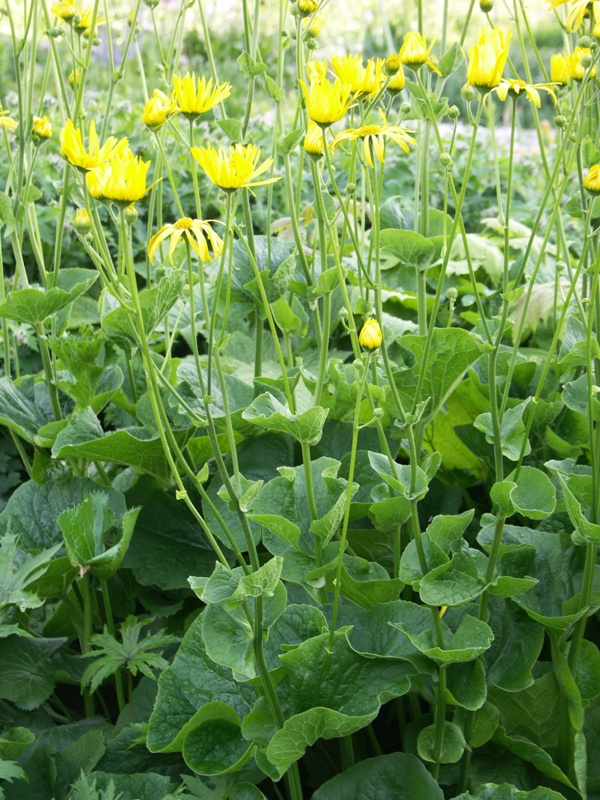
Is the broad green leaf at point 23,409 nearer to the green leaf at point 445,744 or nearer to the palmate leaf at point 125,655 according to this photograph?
the palmate leaf at point 125,655

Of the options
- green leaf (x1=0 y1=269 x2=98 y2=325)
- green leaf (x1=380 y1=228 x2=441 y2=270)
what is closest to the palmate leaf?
green leaf (x1=0 y1=269 x2=98 y2=325)

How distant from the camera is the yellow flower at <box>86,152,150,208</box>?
77 centimetres

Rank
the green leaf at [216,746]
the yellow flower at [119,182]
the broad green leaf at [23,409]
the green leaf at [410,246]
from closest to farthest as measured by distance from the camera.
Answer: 1. the yellow flower at [119,182]
2. the green leaf at [216,746]
3. the green leaf at [410,246]
4. the broad green leaf at [23,409]

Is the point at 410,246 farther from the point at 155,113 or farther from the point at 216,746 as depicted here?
the point at 216,746

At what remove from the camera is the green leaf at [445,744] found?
1.06 metres

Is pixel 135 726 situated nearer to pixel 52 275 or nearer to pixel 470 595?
pixel 470 595

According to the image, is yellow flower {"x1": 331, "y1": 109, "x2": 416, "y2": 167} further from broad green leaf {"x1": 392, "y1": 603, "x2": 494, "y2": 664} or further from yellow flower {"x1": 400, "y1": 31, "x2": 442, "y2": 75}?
broad green leaf {"x1": 392, "y1": 603, "x2": 494, "y2": 664}

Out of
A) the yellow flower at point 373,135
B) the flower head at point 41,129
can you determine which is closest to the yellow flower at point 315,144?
the yellow flower at point 373,135

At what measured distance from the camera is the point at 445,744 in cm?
107

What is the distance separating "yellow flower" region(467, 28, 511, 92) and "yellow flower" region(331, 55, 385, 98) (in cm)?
11

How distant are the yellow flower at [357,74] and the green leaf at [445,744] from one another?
30.6 inches

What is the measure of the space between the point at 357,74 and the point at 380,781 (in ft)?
2.81

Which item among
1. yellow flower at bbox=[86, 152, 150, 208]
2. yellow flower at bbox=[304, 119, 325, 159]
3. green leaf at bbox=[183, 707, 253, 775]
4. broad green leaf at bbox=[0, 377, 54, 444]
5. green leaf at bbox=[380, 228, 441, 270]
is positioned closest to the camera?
yellow flower at bbox=[86, 152, 150, 208]

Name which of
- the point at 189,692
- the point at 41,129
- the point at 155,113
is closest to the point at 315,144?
the point at 155,113
